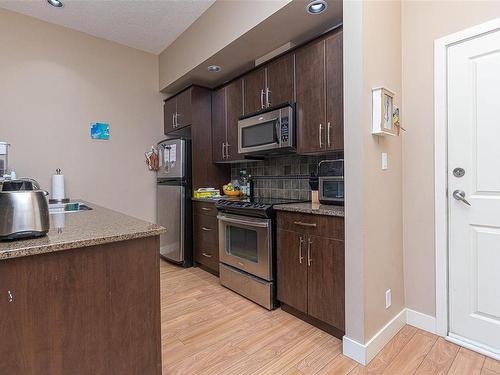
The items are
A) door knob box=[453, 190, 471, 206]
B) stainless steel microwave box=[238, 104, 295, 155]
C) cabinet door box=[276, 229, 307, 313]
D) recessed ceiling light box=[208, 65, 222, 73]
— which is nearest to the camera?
door knob box=[453, 190, 471, 206]

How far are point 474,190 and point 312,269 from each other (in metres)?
1.16

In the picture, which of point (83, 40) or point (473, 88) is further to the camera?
point (83, 40)

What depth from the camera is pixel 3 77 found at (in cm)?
279

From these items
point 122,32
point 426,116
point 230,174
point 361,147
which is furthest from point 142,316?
point 122,32

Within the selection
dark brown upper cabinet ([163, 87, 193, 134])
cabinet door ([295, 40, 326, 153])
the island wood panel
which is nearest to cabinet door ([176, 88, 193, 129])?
dark brown upper cabinet ([163, 87, 193, 134])

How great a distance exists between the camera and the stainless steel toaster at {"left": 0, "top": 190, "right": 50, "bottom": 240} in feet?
3.02

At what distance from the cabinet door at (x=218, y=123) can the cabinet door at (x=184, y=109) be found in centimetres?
30

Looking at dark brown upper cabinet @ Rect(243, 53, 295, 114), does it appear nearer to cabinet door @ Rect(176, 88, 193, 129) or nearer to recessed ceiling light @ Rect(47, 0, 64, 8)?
cabinet door @ Rect(176, 88, 193, 129)

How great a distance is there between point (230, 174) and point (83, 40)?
2.38m

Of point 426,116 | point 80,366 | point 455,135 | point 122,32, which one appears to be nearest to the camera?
point 80,366

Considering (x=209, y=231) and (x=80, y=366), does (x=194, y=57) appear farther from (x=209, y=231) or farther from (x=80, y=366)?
(x=80, y=366)

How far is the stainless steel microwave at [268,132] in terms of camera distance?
242 centimetres

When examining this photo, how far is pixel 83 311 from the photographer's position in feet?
3.39

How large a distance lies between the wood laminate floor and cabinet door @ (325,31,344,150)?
1.41m
